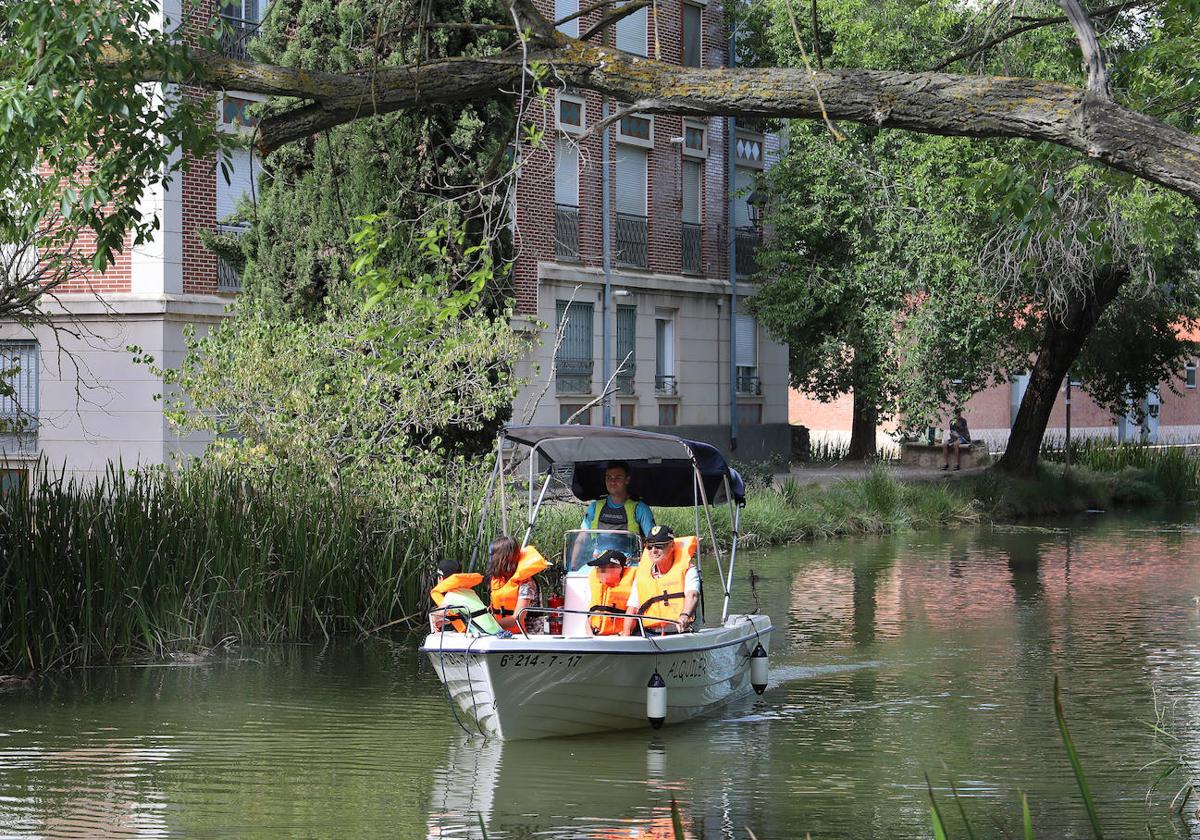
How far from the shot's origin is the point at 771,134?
43219 mm

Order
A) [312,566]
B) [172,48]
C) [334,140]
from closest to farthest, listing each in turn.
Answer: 1. [172,48]
2. [312,566]
3. [334,140]

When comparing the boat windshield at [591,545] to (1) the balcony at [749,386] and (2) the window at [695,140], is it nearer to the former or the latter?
(2) the window at [695,140]

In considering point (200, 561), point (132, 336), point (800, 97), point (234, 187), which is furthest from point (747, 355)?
point (800, 97)

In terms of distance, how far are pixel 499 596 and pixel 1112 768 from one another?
4.99m

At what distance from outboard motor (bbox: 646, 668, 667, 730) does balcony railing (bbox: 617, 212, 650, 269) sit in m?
26.2

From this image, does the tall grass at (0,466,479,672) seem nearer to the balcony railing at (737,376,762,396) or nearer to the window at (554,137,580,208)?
the window at (554,137,580,208)

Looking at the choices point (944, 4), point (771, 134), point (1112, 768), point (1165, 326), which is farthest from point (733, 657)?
point (771, 134)

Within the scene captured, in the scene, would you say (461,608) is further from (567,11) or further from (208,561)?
(567,11)

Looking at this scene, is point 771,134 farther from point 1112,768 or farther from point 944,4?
point 1112,768

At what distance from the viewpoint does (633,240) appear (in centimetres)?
3909

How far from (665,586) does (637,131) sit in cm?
2666

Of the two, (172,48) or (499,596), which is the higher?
(172,48)

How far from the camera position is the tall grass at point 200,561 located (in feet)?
48.2

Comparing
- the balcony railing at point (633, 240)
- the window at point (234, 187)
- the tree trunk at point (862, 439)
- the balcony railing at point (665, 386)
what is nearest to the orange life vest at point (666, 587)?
the window at point (234, 187)
